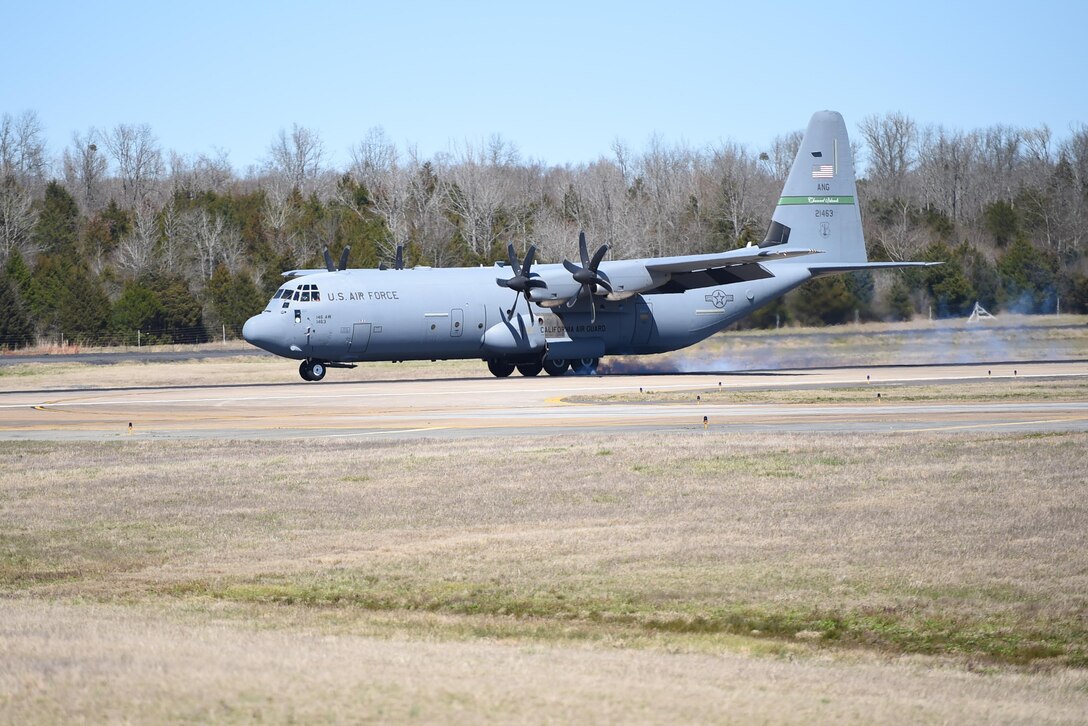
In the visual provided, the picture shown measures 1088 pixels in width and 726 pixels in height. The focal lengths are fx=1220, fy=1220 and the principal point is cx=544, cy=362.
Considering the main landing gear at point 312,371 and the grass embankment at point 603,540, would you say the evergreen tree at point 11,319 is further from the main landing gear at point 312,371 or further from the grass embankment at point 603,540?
the grass embankment at point 603,540

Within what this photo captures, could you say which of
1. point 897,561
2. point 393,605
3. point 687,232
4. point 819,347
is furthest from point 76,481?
point 687,232

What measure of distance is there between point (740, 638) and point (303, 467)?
1226cm

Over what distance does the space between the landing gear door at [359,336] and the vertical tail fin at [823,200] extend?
1727cm

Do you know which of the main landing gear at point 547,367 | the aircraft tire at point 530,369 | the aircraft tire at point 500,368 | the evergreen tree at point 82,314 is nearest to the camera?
the main landing gear at point 547,367

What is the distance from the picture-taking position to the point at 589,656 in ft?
30.3

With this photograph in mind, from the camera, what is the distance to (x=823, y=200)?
49.8 metres

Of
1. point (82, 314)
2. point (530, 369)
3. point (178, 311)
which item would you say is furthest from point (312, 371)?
point (178, 311)

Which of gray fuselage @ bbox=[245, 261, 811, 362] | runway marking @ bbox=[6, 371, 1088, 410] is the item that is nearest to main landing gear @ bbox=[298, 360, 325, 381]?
gray fuselage @ bbox=[245, 261, 811, 362]

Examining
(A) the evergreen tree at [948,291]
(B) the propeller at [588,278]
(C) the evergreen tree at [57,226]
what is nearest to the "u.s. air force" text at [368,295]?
(B) the propeller at [588,278]

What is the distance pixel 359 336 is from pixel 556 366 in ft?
26.5

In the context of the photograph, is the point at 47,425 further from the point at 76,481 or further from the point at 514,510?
the point at 514,510

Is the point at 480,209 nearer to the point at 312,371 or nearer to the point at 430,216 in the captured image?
the point at 430,216

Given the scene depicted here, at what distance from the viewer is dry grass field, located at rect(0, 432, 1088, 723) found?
7578 mm

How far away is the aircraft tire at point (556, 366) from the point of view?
151 feet
